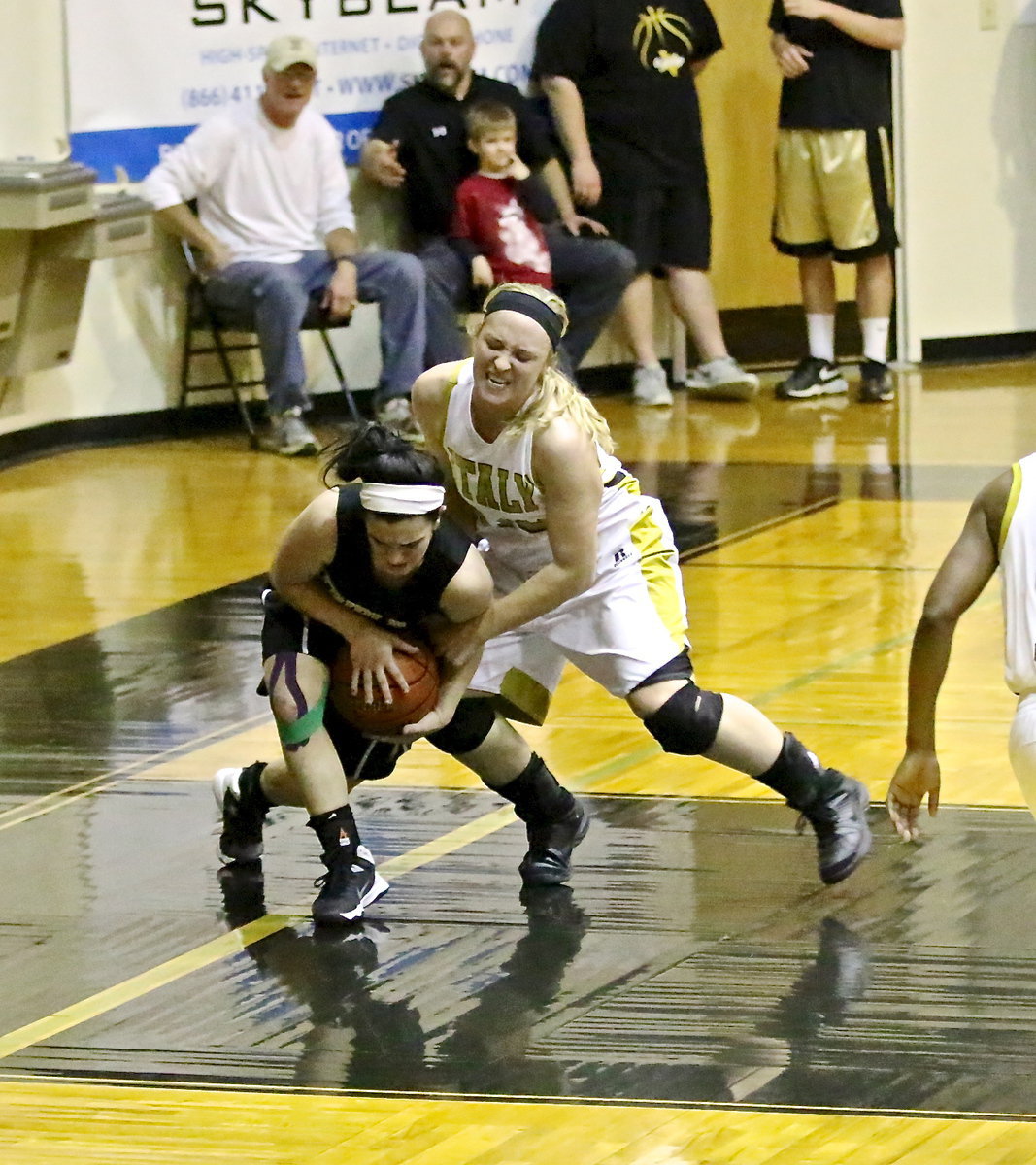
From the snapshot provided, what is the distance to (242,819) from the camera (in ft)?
14.2

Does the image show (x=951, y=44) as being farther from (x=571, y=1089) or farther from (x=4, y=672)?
(x=571, y=1089)

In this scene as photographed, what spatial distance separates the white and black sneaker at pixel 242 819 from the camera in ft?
Result: 14.2

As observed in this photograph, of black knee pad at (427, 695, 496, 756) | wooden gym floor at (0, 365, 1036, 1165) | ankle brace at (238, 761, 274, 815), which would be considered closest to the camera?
wooden gym floor at (0, 365, 1036, 1165)

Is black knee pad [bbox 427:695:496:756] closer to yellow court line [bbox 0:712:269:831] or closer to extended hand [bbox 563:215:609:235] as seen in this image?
yellow court line [bbox 0:712:269:831]

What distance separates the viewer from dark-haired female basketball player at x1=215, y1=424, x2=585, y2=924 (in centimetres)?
385

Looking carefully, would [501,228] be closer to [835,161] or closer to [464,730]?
[835,161]

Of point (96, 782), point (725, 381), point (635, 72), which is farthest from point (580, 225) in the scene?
point (96, 782)

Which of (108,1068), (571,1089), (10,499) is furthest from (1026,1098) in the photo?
(10,499)

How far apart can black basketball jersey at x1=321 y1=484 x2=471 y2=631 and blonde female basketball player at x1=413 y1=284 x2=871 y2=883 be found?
11cm

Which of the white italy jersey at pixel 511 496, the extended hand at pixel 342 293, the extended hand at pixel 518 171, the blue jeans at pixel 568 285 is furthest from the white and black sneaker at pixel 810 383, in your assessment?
the white italy jersey at pixel 511 496

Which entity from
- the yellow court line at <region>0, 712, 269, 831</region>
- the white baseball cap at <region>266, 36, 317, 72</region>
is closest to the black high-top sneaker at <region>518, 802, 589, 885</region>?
the yellow court line at <region>0, 712, 269, 831</region>

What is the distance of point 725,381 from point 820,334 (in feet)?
1.72

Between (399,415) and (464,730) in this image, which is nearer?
(464,730)

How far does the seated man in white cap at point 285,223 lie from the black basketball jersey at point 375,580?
542 cm
